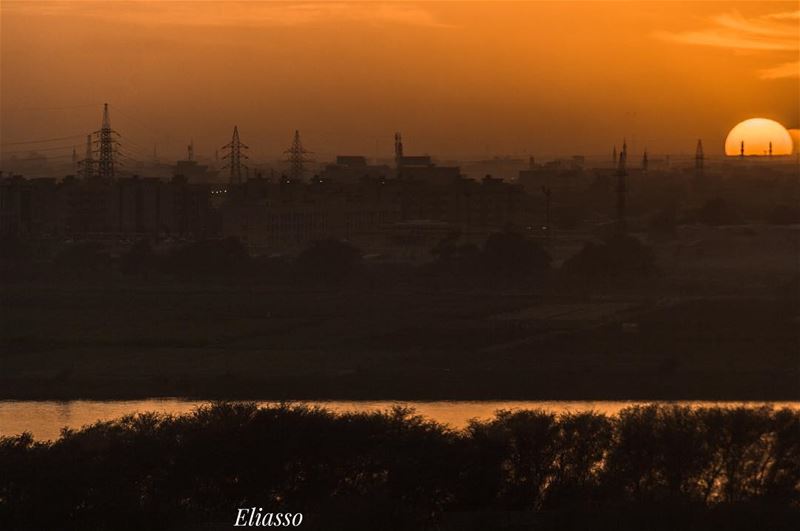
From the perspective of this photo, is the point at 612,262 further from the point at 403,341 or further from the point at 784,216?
the point at 784,216

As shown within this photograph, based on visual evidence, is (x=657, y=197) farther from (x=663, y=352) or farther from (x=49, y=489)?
(x=49, y=489)

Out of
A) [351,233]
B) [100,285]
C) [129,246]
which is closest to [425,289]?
[100,285]

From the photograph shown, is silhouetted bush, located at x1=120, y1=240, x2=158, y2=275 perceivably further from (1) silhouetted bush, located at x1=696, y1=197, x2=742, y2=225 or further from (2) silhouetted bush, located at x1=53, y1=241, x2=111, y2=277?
(1) silhouetted bush, located at x1=696, y1=197, x2=742, y2=225

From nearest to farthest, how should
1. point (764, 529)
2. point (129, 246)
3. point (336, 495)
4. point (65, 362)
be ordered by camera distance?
point (764, 529) < point (336, 495) < point (65, 362) < point (129, 246)

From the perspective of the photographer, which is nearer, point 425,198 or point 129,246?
point 129,246

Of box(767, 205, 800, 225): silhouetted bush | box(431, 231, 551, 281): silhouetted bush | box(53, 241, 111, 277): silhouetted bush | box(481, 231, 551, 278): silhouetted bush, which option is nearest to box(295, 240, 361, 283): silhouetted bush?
box(431, 231, 551, 281): silhouetted bush


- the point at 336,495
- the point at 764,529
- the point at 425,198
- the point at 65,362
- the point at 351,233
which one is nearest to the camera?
the point at 764,529
